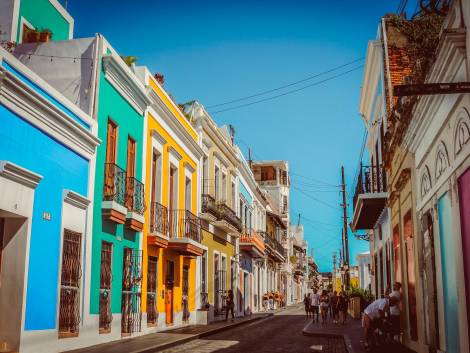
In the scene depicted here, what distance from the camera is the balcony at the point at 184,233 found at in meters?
18.4

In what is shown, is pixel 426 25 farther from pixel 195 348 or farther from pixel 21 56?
pixel 21 56

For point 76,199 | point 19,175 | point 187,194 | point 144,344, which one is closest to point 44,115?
point 19,175

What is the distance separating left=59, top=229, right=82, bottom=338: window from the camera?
11.7m

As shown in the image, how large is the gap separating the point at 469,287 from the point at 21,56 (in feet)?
37.8

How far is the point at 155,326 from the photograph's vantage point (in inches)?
671

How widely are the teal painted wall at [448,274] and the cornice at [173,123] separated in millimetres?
9927

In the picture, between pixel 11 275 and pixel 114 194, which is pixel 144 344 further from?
pixel 11 275

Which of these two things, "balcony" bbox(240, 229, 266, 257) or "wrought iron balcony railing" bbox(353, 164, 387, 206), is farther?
"balcony" bbox(240, 229, 266, 257)

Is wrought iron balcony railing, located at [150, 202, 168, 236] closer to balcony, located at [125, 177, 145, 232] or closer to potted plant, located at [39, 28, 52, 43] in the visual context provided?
balcony, located at [125, 177, 145, 232]

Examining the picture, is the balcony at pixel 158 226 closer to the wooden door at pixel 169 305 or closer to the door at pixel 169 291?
the door at pixel 169 291

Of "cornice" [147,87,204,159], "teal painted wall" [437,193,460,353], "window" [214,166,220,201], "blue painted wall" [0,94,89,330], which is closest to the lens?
"teal painted wall" [437,193,460,353]

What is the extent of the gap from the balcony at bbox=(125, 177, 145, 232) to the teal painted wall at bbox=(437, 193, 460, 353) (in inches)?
318

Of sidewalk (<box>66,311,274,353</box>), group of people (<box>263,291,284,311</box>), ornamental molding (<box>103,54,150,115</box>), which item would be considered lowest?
sidewalk (<box>66,311,274,353</box>)

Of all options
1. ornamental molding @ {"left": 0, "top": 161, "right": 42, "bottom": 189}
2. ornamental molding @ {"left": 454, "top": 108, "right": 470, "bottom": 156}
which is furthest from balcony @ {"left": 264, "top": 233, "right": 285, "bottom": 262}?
ornamental molding @ {"left": 454, "top": 108, "right": 470, "bottom": 156}
